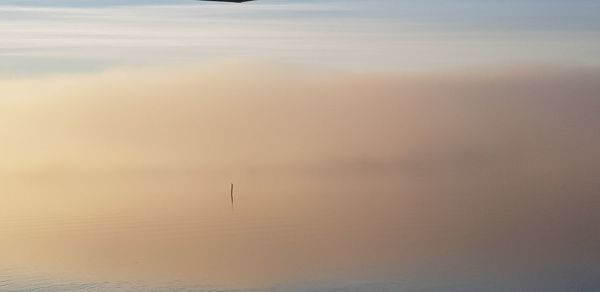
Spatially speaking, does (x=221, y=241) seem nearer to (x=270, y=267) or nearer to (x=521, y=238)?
(x=270, y=267)

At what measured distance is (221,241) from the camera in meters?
29.6

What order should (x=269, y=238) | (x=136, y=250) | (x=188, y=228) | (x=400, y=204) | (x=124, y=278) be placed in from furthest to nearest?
(x=400, y=204)
(x=188, y=228)
(x=269, y=238)
(x=136, y=250)
(x=124, y=278)

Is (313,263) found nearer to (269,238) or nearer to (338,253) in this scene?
(338,253)

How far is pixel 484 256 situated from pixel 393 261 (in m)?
2.36

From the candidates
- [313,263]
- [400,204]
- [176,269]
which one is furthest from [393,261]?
[400,204]

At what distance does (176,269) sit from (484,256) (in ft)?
22.2

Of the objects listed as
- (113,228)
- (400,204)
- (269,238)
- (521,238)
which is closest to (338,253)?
(269,238)

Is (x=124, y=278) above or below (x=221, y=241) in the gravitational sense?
below

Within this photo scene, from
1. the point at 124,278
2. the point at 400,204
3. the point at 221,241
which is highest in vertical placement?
the point at 400,204

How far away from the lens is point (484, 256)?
26.0m

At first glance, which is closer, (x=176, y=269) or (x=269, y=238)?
(x=176, y=269)

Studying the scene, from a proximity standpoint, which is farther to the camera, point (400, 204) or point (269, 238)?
point (400, 204)

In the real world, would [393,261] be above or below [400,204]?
below

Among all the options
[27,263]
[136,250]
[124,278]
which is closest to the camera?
[124,278]
